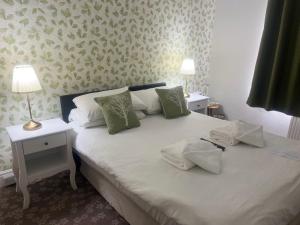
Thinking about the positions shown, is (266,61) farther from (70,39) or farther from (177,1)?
(177,1)

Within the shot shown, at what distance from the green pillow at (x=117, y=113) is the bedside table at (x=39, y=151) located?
1.24 ft

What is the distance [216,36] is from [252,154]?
235 cm

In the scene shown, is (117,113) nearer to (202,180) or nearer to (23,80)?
(23,80)

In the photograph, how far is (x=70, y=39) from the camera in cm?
252

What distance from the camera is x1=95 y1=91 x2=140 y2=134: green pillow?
2.28m

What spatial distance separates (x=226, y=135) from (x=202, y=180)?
2.20 feet

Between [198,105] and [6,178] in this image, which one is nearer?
[6,178]

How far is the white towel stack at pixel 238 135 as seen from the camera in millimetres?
1949

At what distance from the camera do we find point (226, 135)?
2.02 m

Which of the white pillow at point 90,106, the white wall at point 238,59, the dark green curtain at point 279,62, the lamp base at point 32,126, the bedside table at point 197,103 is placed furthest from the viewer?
the bedside table at point 197,103

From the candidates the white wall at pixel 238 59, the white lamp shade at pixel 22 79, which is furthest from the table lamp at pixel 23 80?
the white wall at pixel 238 59

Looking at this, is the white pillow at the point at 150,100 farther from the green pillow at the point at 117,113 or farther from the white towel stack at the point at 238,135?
the white towel stack at the point at 238,135

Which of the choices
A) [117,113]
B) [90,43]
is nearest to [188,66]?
[90,43]

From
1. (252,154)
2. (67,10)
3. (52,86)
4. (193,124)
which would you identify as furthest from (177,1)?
(252,154)
